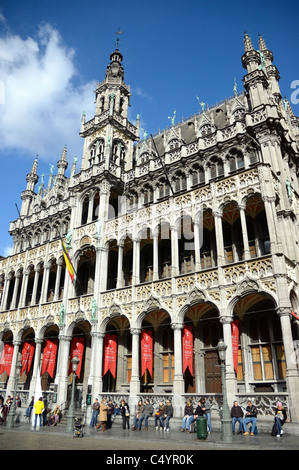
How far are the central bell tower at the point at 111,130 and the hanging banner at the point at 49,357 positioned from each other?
1547 centimetres

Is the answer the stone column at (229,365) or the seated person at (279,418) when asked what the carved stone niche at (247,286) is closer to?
the stone column at (229,365)

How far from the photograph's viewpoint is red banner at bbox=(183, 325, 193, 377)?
68.6 feet

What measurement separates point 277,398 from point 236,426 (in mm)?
2345

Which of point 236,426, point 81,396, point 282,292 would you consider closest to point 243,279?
point 282,292

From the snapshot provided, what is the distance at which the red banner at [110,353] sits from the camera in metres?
25.1

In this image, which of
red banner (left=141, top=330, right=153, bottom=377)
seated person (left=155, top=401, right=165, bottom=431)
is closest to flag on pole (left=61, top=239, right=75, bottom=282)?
red banner (left=141, top=330, right=153, bottom=377)

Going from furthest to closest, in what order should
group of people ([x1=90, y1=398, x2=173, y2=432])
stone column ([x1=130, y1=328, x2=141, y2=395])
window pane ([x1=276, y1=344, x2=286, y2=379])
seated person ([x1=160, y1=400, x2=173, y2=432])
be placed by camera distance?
stone column ([x1=130, y1=328, x2=141, y2=395])
window pane ([x1=276, y1=344, x2=286, y2=379])
group of people ([x1=90, y1=398, x2=173, y2=432])
seated person ([x1=160, y1=400, x2=173, y2=432])

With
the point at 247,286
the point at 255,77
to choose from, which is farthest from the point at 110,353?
the point at 255,77

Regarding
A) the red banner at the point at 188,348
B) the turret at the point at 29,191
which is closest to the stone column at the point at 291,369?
the red banner at the point at 188,348

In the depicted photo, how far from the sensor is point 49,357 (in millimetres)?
29656

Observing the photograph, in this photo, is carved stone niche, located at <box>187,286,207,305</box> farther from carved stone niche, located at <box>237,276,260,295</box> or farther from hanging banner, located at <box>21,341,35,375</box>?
hanging banner, located at <box>21,341,35,375</box>

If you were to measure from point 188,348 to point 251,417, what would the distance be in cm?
585

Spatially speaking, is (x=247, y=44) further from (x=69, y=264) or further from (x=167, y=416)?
(x=167, y=416)

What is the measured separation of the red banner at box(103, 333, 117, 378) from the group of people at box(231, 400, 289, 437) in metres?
10.7
